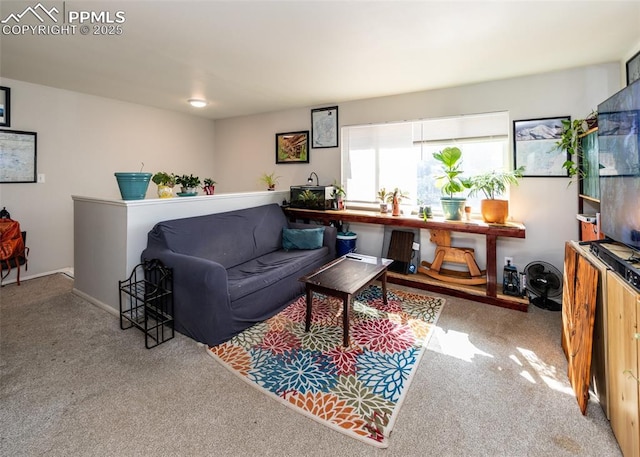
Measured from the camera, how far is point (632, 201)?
142cm

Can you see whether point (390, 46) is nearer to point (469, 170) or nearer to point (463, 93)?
point (463, 93)

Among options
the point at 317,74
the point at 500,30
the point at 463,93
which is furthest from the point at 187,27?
the point at 463,93

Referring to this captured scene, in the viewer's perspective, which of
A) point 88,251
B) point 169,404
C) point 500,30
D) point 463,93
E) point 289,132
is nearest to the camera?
point 169,404

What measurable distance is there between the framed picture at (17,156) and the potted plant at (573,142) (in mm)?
5768

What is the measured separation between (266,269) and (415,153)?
236 cm

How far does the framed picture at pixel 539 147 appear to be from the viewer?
9.66 feet

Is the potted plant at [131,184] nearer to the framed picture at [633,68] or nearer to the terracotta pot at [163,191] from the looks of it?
the terracotta pot at [163,191]

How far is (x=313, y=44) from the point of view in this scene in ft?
7.75

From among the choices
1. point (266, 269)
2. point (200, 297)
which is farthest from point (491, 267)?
point (200, 297)

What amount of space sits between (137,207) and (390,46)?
253cm

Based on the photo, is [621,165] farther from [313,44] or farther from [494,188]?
[313,44]

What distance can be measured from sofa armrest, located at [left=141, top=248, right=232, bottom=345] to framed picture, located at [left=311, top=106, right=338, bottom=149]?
8.99ft

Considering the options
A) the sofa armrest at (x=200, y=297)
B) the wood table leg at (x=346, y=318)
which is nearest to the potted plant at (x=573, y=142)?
the wood table leg at (x=346, y=318)

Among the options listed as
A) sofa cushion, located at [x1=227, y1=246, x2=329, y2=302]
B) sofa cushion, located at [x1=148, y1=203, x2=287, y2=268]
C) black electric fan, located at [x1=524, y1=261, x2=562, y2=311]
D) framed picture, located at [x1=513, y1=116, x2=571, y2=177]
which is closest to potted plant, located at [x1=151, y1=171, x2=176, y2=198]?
sofa cushion, located at [x1=148, y1=203, x2=287, y2=268]
